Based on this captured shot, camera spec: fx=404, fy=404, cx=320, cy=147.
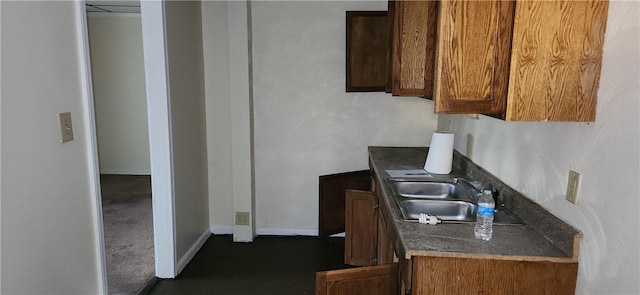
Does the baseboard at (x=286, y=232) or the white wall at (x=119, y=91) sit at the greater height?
the white wall at (x=119, y=91)

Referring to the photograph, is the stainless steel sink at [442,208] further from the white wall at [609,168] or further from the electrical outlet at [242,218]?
the electrical outlet at [242,218]

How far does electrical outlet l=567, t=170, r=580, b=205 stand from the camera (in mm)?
1320

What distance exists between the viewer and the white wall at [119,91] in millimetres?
5340

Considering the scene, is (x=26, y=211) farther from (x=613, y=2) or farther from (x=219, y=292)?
(x=613, y=2)

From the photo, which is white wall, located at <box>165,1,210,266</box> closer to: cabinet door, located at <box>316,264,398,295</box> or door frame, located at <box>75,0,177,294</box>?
door frame, located at <box>75,0,177,294</box>

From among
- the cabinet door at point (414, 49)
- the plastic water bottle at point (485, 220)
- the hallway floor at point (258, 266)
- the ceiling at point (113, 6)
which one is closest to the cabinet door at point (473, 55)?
the plastic water bottle at point (485, 220)

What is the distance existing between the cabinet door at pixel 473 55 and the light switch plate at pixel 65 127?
1.35m

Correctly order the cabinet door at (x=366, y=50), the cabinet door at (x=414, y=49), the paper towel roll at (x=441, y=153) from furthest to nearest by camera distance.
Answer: the cabinet door at (x=366, y=50), the paper towel roll at (x=441, y=153), the cabinet door at (x=414, y=49)

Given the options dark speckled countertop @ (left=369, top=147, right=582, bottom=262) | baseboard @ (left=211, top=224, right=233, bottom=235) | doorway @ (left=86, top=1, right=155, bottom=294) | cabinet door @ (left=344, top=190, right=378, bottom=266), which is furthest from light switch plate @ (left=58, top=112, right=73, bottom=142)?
doorway @ (left=86, top=1, right=155, bottom=294)

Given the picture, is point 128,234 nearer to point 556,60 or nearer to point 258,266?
point 258,266

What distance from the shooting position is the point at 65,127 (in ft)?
5.01

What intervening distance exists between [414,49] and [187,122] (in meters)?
1.80

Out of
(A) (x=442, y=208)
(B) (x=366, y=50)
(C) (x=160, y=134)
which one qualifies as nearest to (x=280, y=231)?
(C) (x=160, y=134)

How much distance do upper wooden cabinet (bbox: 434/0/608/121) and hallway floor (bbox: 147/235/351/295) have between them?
1.80 m
